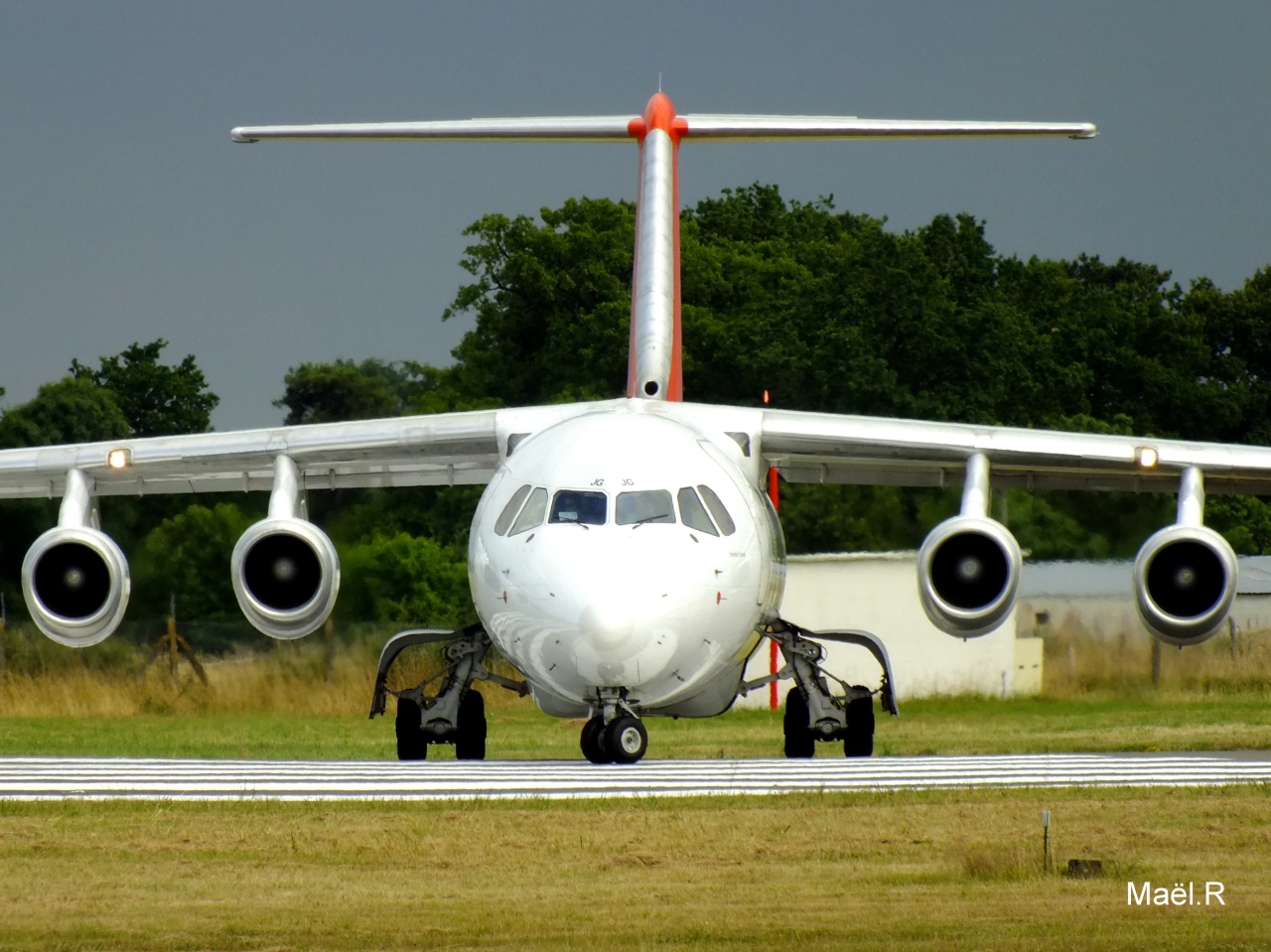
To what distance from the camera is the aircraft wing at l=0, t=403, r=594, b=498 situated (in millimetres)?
16750

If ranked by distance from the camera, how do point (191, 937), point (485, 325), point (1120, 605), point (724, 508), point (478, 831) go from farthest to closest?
point (485, 325) < point (1120, 605) < point (724, 508) < point (478, 831) < point (191, 937)

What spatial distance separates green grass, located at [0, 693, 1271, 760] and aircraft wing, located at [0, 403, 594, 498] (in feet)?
7.45

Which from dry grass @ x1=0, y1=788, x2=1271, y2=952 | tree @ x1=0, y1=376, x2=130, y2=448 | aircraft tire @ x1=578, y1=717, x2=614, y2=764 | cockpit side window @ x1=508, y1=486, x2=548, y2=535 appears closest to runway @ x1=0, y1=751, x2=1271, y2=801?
aircraft tire @ x1=578, y1=717, x2=614, y2=764

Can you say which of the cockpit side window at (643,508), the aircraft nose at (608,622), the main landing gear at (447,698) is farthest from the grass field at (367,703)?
the aircraft nose at (608,622)

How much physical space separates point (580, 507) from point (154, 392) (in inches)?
1317

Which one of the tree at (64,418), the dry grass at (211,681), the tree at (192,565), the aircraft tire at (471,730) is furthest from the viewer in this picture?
the tree at (64,418)

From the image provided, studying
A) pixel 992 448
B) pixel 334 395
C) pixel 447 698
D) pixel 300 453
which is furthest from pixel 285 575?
pixel 334 395

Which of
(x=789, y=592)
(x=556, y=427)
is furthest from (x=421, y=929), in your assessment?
(x=789, y=592)

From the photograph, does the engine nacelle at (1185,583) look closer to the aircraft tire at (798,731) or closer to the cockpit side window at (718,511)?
the aircraft tire at (798,731)

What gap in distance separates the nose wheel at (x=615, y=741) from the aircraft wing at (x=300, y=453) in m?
2.83

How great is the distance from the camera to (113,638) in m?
28.5

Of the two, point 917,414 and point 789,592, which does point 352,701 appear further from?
point 917,414

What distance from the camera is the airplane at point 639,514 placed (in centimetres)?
1348

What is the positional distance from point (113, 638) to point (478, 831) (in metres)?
19.2
